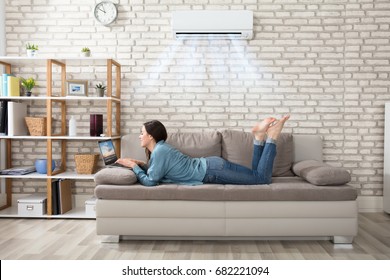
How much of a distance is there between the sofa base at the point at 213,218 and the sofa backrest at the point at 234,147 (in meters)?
0.79

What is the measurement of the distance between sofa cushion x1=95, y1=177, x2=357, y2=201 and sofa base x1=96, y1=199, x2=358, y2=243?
38mm

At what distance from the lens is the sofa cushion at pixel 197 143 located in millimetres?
4234

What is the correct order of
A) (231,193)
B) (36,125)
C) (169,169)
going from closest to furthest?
(231,193) < (169,169) < (36,125)

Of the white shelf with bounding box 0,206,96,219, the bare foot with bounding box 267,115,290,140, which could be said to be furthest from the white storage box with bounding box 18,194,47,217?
the bare foot with bounding box 267,115,290,140

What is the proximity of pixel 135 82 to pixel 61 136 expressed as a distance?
0.98 metres

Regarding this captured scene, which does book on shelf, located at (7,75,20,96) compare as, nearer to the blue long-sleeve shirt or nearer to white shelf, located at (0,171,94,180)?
white shelf, located at (0,171,94,180)

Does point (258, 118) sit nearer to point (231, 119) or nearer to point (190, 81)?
point (231, 119)

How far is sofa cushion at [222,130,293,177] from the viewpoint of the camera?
4234 millimetres

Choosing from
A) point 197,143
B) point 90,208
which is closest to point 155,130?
point 197,143

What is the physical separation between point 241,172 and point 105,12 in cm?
239

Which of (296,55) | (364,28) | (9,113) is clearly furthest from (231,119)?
(9,113)

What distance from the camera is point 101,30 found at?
4.80 metres

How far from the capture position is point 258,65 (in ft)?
15.6

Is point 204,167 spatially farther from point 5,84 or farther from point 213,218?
point 5,84
